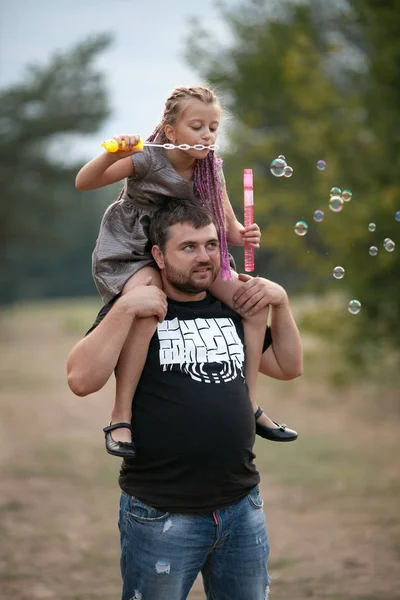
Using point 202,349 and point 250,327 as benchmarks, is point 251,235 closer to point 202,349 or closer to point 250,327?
point 250,327

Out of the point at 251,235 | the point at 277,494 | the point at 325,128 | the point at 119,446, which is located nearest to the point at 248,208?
the point at 251,235

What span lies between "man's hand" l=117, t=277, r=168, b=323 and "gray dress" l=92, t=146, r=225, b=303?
0.16m

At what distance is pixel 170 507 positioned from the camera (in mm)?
2730

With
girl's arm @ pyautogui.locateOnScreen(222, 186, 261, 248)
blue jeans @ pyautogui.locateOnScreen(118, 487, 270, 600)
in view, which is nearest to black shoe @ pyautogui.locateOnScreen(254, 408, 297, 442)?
blue jeans @ pyautogui.locateOnScreen(118, 487, 270, 600)

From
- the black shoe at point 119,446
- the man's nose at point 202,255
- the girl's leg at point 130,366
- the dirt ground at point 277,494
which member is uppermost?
the man's nose at point 202,255

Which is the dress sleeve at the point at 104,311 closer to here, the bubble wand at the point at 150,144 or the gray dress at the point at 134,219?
the gray dress at the point at 134,219

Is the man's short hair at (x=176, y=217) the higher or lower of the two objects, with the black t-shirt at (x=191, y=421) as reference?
higher

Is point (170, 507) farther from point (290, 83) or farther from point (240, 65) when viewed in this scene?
point (240, 65)

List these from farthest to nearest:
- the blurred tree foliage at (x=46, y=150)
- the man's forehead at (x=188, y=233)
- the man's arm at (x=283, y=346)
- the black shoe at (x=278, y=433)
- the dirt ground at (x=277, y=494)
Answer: the blurred tree foliage at (x=46, y=150), the dirt ground at (x=277, y=494), the black shoe at (x=278, y=433), the man's arm at (x=283, y=346), the man's forehead at (x=188, y=233)

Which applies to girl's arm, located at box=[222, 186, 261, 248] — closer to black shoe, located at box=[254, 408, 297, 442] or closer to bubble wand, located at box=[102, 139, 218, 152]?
bubble wand, located at box=[102, 139, 218, 152]

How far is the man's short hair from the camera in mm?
2867

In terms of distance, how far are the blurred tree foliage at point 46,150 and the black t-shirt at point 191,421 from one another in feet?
64.6

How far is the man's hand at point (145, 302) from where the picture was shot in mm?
2781

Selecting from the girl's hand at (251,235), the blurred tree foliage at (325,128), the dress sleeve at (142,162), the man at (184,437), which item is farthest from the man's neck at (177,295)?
the blurred tree foliage at (325,128)
